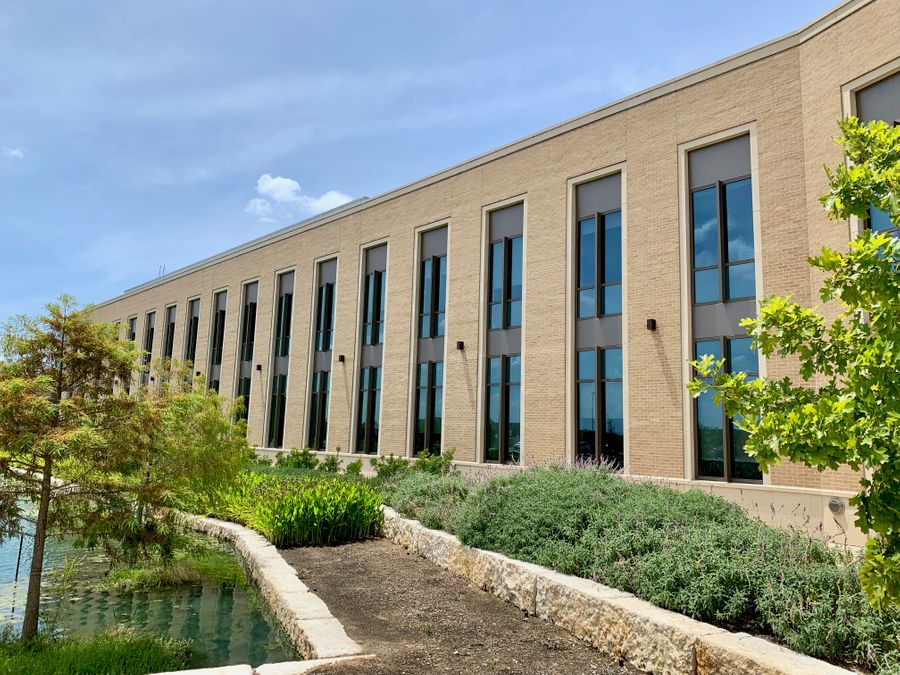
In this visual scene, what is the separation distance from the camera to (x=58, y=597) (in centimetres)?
868

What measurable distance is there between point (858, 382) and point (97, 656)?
20.9 ft

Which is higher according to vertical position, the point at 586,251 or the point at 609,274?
the point at 586,251

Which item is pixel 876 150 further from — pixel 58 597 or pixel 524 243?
pixel 524 243

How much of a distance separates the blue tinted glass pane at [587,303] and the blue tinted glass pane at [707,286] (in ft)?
8.69

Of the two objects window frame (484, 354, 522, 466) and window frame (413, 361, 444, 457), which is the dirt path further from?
window frame (413, 361, 444, 457)

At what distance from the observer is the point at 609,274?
16297 mm

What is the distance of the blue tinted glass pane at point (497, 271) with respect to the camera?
19.0 meters

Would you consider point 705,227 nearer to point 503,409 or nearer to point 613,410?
point 613,410

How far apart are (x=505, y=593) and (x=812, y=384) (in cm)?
806

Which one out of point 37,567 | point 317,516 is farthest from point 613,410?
point 37,567

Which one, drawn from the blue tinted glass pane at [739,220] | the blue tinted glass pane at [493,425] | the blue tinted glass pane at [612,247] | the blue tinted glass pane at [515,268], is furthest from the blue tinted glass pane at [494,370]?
the blue tinted glass pane at [739,220]

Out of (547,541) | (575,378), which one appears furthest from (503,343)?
(547,541)

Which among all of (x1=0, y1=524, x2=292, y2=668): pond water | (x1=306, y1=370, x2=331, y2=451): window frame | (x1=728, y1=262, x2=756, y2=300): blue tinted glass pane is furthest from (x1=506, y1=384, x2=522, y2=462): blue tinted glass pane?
(x1=0, y1=524, x2=292, y2=668): pond water

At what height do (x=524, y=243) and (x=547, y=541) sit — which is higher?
(x=524, y=243)
